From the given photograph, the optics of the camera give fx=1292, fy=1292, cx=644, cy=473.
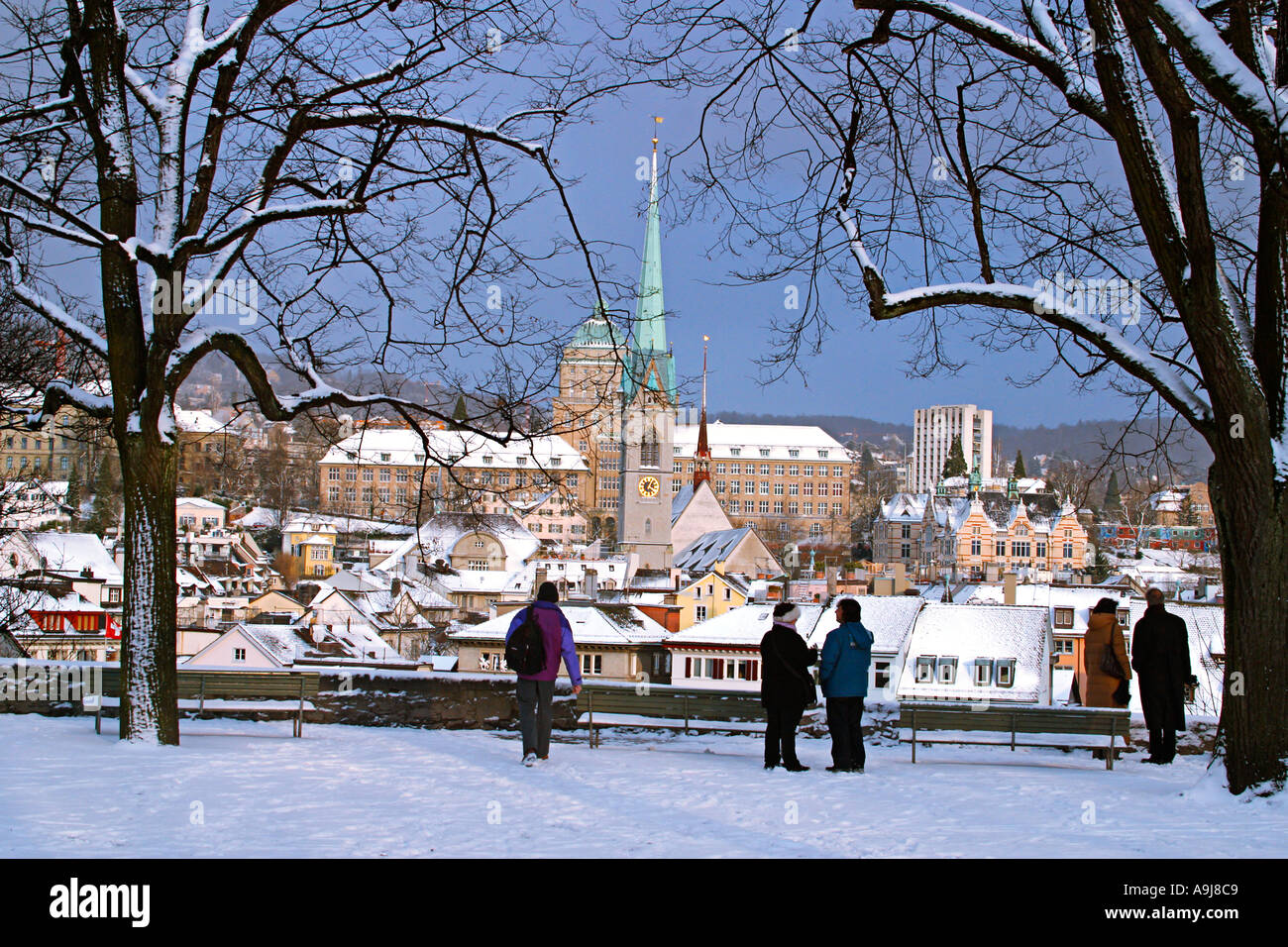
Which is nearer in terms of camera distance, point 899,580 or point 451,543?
point 899,580

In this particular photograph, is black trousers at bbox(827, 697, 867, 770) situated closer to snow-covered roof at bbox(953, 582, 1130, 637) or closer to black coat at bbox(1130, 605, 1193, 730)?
black coat at bbox(1130, 605, 1193, 730)

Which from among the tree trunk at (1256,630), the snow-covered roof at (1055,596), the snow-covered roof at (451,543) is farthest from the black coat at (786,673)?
the snow-covered roof at (451,543)

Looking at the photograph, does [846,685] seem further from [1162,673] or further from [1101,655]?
[1101,655]

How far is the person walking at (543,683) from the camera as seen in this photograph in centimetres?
1149

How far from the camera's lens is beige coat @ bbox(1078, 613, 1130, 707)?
13.0 m

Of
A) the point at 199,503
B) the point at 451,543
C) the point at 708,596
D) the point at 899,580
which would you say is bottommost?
the point at 708,596

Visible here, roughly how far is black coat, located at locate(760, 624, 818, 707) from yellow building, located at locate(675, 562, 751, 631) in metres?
66.0

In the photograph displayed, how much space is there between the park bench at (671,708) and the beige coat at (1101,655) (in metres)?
3.43

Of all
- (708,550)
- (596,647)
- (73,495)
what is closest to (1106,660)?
(73,495)

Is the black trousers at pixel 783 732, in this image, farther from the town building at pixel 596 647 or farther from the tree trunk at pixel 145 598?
the town building at pixel 596 647

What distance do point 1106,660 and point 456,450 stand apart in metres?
15.2

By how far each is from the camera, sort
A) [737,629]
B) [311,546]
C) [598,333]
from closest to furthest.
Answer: [598,333] < [737,629] < [311,546]

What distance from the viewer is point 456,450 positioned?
25562 mm

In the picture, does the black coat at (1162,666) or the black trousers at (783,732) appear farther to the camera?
the black coat at (1162,666)
